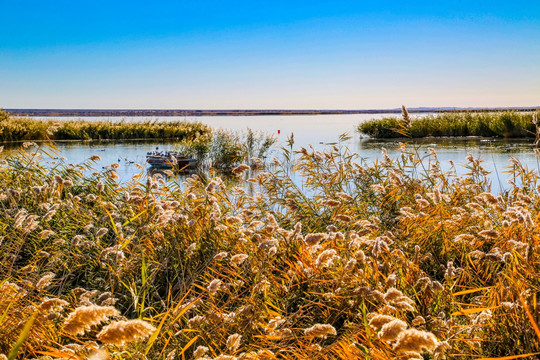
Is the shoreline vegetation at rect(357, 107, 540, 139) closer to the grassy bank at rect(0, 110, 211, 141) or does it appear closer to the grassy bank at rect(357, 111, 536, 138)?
the grassy bank at rect(357, 111, 536, 138)

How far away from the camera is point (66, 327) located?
1.33m

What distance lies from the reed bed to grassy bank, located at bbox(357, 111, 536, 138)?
25247 millimetres

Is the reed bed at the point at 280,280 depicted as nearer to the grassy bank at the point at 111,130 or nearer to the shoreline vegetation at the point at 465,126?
the shoreline vegetation at the point at 465,126

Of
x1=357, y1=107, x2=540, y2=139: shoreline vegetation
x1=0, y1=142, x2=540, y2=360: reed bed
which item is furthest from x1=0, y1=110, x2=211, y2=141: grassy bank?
x1=0, y1=142, x2=540, y2=360: reed bed

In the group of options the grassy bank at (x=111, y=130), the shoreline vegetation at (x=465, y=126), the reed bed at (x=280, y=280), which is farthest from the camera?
the grassy bank at (x=111, y=130)

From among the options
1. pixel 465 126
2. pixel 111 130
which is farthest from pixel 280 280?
pixel 111 130

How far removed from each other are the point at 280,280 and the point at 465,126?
105 ft

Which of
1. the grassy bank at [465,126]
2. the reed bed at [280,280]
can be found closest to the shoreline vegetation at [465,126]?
the grassy bank at [465,126]

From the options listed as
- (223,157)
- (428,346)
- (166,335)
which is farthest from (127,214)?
(223,157)

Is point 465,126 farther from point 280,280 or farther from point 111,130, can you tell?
point 280,280

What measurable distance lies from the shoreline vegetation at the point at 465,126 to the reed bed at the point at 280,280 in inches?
992

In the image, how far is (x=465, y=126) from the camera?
32.6m

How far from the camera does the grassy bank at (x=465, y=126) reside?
2947 centimetres

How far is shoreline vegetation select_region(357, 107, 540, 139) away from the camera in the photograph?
29.5 meters
